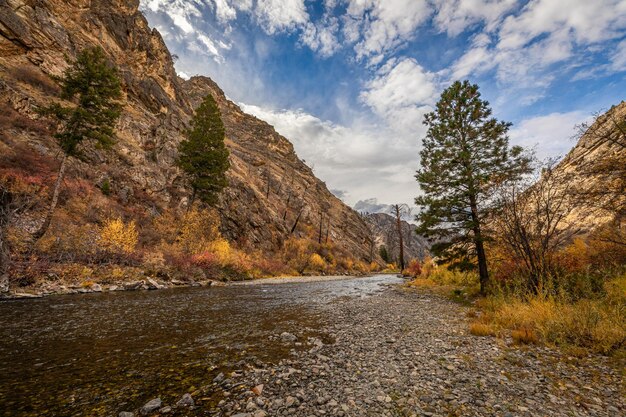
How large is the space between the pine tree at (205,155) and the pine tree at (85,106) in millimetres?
12097

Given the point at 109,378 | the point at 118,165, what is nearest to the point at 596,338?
the point at 109,378

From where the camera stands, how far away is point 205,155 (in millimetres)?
32938

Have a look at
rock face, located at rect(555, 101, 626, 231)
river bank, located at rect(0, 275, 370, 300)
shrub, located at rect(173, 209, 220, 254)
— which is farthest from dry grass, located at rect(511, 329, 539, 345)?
shrub, located at rect(173, 209, 220, 254)

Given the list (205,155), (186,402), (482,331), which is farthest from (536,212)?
(205,155)

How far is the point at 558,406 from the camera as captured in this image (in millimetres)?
3715

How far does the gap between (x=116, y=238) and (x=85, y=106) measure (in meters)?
9.70

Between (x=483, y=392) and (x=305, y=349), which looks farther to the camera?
(x=305, y=349)

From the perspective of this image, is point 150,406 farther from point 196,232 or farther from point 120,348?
point 196,232

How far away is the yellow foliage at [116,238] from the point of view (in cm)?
1936

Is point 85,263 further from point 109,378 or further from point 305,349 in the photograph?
point 305,349

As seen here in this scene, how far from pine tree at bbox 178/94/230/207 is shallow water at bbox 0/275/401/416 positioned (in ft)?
74.9

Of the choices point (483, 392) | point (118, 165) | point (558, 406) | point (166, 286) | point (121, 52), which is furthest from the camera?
point (121, 52)

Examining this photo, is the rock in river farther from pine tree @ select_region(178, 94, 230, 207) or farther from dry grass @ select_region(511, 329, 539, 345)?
pine tree @ select_region(178, 94, 230, 207)

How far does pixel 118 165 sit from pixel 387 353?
34.7 m
